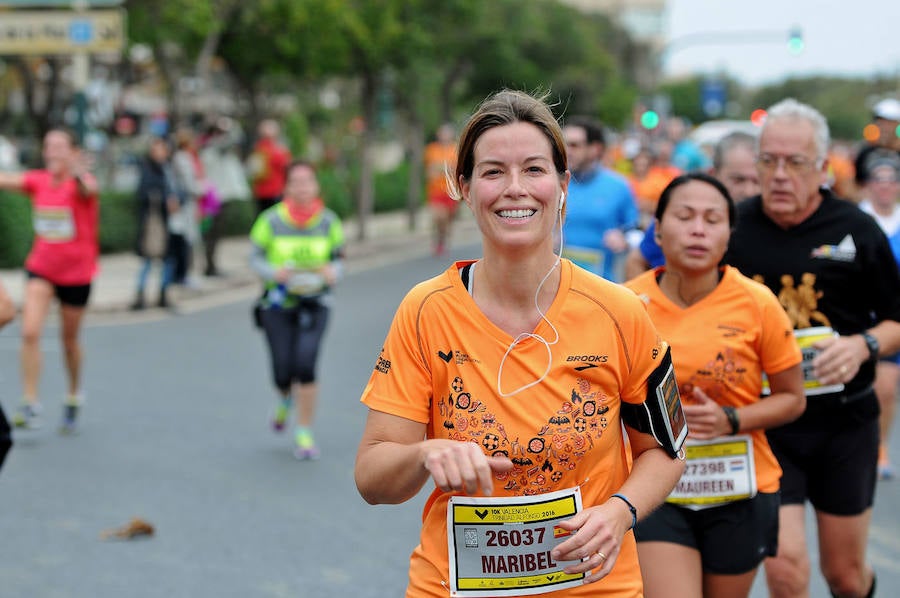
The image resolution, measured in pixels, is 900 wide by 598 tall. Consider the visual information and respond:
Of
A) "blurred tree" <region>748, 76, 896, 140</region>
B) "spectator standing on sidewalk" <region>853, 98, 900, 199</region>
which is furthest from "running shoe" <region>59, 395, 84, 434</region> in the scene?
"blurred tree" <region>748, 76, 896, 140</region>

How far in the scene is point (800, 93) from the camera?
130875mm

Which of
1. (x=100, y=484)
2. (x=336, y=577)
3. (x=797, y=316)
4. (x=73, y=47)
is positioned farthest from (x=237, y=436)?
(x=73, y=47)

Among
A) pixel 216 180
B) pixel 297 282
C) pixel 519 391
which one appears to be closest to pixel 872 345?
pixel 519 391

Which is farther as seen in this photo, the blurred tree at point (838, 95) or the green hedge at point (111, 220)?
the blurred tree at point (838, 95)

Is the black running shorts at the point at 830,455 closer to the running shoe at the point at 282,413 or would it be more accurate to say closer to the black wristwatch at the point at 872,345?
the black wristwatch at the point at 872,345

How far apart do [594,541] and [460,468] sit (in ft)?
1.38

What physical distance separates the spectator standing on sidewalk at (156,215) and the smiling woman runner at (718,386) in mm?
11631

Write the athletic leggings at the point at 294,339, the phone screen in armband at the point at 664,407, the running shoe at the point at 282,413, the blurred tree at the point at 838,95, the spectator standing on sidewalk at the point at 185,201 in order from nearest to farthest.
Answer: the phone screen in armband at the point at 664,407 < the athletic leggings at the point at 294,339 < the running shoe at the point at 282,413 < the spectator standing on sidewalk at the point at 185,201 < the blurred tree at the point at 838,95

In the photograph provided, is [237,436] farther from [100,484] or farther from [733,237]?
[733,237]

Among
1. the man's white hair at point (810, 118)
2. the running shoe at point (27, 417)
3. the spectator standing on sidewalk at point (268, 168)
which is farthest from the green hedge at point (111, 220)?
the man's white hair at point (810, 118)

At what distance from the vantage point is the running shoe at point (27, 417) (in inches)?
360

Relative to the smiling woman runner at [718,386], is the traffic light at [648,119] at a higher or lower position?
lower

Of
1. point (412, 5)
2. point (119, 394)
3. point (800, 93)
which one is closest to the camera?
point (119, 394)

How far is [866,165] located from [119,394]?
19.3 feet
